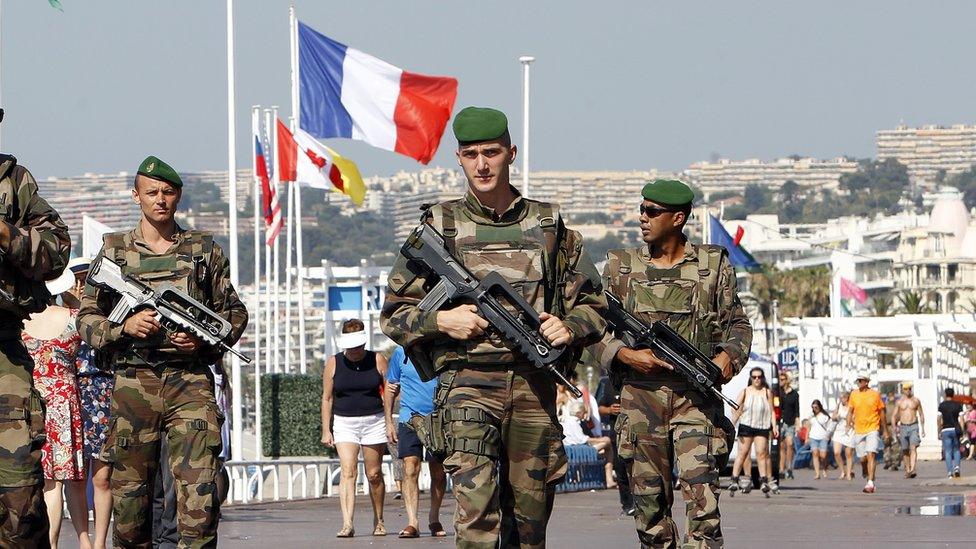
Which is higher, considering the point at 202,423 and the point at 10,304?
the point at 10,304

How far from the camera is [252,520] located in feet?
61.5

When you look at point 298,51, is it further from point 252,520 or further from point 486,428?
point 486,428

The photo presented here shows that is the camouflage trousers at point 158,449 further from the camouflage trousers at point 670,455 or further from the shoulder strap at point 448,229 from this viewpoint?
the camouflage trousers at point 670,455

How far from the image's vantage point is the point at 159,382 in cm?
952

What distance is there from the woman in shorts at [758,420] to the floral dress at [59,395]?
552 inches

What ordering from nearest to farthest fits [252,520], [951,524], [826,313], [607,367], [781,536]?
[607,367] → [781,536] → [951,524] → [252,520] → [826,313]

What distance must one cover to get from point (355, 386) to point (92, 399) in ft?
14.3

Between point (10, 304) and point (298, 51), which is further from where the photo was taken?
point (298, 51)

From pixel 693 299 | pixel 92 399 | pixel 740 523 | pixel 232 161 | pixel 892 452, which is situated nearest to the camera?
pixel 693 299

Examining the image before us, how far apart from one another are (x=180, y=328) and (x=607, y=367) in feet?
7.60

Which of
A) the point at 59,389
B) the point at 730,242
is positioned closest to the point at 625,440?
the point at 59,389

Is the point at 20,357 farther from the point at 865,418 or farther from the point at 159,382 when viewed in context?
the point at 865,418

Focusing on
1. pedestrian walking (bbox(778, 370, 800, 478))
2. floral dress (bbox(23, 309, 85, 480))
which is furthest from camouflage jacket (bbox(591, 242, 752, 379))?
pedestrian walking (bbox(778, 370, 800, 478))

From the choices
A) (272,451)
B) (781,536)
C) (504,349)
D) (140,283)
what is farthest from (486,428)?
(272,451)
